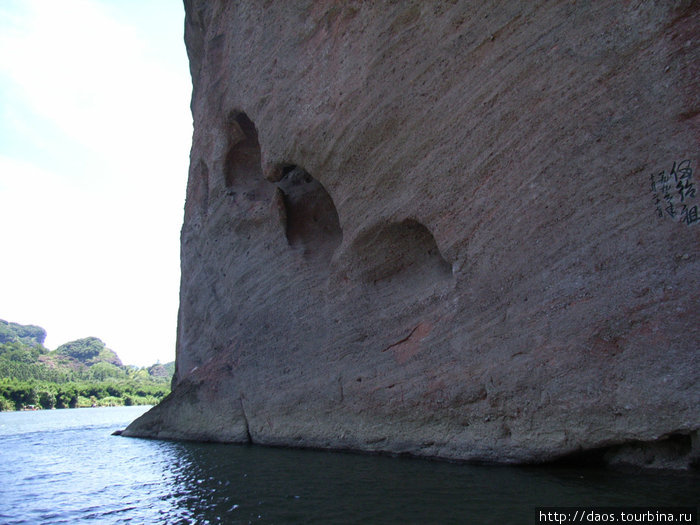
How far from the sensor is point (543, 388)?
5.88 m

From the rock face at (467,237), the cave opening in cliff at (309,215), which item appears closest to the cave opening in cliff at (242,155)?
the rock face at (467,237)

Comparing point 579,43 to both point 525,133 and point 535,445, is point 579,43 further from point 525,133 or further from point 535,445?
point 535,445

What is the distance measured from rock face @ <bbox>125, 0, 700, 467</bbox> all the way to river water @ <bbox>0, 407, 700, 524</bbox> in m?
0.59

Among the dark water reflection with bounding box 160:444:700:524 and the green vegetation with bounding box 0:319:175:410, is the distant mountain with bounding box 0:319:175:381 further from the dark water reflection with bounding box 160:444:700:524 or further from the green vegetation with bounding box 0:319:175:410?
the dark water reflection with bounding box 160:444:700:524

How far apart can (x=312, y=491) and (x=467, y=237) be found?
399 centimetres

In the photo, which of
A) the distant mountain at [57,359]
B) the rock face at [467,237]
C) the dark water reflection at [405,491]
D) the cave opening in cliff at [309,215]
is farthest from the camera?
the distant mountain at [57,359]

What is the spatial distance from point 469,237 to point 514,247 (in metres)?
0.72

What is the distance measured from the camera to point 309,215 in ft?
35.8

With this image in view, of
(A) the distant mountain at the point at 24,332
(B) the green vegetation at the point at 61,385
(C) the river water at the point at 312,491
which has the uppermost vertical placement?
(A) the distant mountain at the point at 24,332

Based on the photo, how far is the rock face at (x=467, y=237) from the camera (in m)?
5.27

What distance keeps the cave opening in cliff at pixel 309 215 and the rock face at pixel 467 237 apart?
2.1 inches

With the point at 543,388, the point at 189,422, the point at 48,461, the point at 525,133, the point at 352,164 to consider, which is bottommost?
the point at 48,461

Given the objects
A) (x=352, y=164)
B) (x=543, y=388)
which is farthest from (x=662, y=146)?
(x=352, y=164)

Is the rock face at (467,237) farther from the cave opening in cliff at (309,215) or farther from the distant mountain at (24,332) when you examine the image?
the distant mountain at (24,332)
